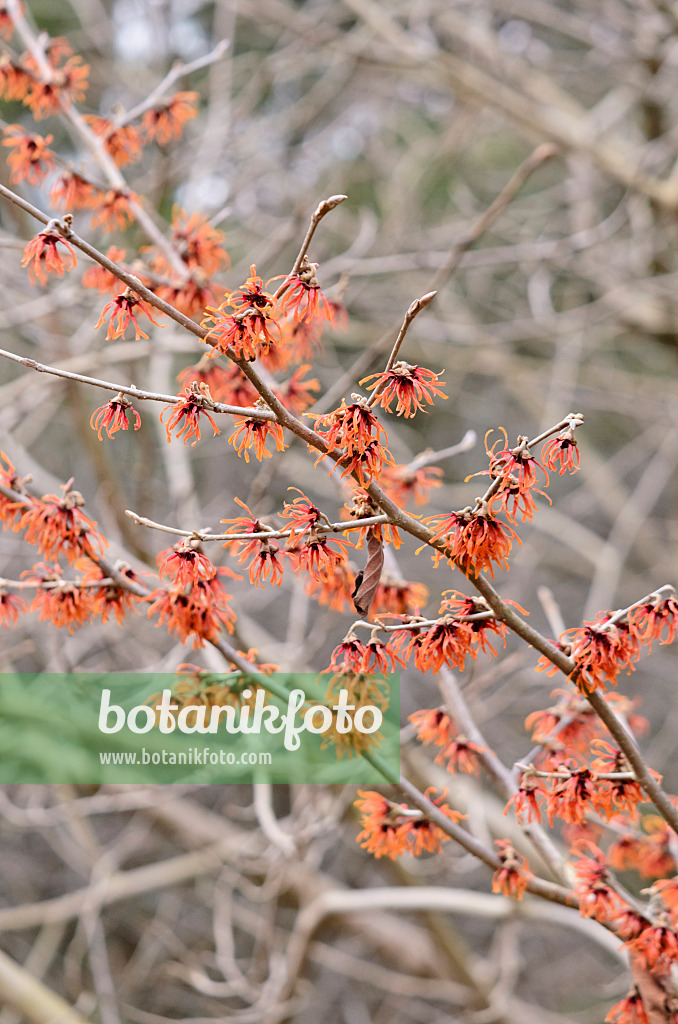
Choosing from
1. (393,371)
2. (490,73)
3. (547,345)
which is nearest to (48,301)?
(393,371)

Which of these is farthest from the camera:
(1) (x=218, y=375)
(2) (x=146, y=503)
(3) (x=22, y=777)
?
(3) (x=22, y=777)

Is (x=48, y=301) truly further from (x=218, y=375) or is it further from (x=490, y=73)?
(x=490, y=73)

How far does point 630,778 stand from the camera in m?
1.44

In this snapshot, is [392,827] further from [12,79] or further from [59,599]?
[12,79]

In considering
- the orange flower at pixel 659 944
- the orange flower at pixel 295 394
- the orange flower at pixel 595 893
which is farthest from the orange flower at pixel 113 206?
the orange flower at pixel 659 944

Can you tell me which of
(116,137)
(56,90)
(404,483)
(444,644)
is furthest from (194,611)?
(56,90)

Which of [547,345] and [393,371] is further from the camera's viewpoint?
[547,345]

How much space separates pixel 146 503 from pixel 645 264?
343 cm

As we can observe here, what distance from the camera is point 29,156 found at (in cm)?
215

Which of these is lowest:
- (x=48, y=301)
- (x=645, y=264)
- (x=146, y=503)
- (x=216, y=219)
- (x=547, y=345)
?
(x=216, y=219)

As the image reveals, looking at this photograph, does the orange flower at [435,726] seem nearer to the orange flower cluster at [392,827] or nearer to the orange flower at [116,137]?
the orange flower cluster at [392,827]

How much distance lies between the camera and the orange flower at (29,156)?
214cm

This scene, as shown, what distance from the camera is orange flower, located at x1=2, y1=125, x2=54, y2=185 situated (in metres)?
2.14

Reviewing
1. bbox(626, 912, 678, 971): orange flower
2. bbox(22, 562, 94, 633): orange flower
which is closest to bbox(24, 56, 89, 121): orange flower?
bbox(22, 562, 94, 633): orange flower
